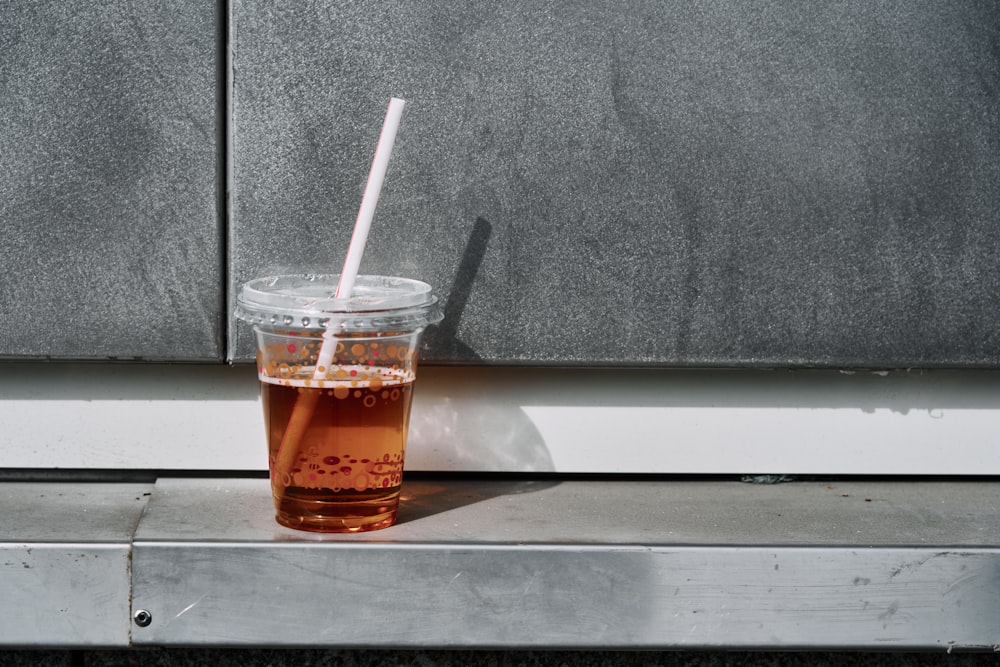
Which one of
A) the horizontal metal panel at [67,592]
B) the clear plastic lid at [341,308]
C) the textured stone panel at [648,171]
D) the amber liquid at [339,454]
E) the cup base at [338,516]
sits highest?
the textured stone panel at [648,171]

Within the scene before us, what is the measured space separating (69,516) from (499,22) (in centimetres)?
57

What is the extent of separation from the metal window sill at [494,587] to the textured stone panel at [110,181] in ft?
0.63

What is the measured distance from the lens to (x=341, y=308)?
0.86 meters

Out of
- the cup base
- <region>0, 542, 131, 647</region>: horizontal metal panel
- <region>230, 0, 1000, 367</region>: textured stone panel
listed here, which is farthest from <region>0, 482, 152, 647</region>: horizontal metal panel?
<region>230, 0, 1000, 367</region>: textured stone panel

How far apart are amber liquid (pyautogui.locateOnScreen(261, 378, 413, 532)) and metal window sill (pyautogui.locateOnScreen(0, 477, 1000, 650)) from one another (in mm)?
22

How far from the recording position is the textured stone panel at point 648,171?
979 mm

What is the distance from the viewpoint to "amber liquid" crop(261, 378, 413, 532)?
858 mm

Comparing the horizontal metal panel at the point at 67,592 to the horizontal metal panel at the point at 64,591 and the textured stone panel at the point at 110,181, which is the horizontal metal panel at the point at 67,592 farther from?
the textured stone panel at the point at 110,181

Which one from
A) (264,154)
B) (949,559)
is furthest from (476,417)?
(949,559)

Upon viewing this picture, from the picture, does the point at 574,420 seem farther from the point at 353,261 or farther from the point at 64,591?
the point at 64,591

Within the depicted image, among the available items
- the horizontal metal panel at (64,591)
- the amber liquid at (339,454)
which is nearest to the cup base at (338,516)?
the amber liquid at (339,454)

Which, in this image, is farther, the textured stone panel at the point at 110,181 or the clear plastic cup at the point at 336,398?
the textured stone panel at the point at 110,181

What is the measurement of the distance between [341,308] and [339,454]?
4.6 inches

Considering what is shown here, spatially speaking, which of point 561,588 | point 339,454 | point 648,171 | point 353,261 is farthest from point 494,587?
point 648,171
